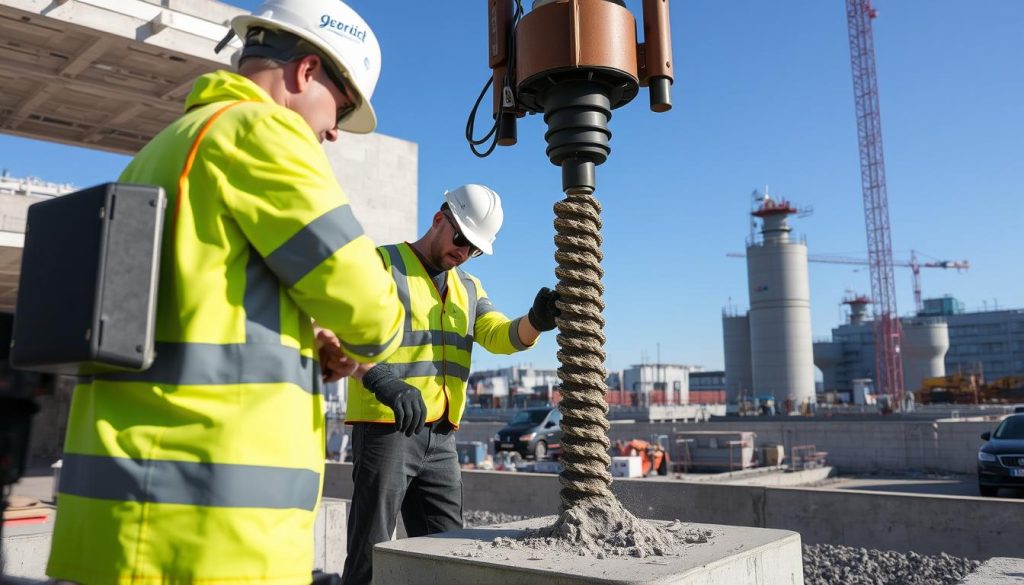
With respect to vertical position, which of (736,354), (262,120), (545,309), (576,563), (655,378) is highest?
(736,354)

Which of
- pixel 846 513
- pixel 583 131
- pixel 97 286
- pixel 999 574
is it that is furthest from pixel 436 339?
pixel 846 513

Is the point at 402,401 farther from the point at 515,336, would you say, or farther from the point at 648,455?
the point at 648,455

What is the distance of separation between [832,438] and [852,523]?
14.5 m

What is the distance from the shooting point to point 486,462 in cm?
1903

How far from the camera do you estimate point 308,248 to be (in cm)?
145

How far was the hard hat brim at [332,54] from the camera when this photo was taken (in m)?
1.71

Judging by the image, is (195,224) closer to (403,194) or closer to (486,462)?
(486,462)

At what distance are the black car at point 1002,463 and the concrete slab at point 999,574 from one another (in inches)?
401

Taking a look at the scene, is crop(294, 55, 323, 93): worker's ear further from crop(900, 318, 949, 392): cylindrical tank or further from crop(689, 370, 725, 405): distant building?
crop(689, 370, 725, 405): distant building

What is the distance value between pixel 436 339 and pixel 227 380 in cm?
207

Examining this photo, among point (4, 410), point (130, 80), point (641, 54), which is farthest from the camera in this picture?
point (130, 80)

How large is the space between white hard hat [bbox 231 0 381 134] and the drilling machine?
1291 mm

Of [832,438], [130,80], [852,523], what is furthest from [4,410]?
[832,438]

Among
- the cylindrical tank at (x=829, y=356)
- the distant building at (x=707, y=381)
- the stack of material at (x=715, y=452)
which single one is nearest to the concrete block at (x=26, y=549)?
the stack of material at (x=715, y=452)
